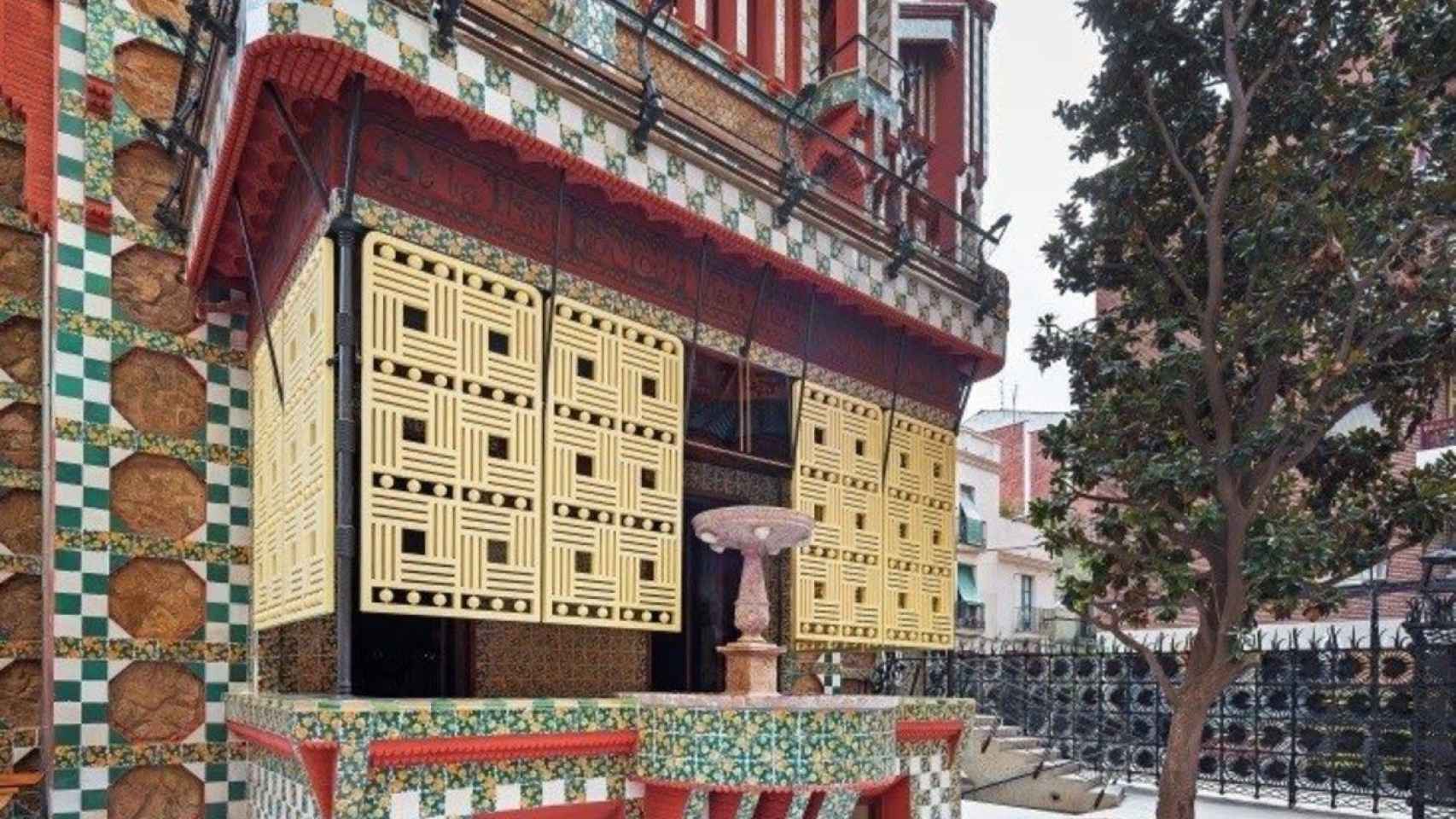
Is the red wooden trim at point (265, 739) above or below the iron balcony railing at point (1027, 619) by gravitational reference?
above

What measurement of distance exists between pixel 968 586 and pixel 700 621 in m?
23.4

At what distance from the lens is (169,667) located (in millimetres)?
7090

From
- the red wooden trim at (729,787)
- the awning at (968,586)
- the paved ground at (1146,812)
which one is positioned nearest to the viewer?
the red wooden trim at (729,787)

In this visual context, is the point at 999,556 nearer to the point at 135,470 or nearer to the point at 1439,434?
the point at 1439,434

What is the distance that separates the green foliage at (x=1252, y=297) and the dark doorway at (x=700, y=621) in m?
2.77

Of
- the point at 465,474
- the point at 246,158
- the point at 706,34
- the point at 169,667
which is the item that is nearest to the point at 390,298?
the point at 465,474

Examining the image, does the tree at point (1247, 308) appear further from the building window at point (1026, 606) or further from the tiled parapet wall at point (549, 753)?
the building window at point (1026, 606)

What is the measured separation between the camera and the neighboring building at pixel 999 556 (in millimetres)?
30516

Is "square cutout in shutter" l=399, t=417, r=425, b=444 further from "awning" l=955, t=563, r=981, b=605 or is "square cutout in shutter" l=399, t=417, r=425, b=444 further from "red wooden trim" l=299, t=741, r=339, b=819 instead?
"awning" l=955, t=563, r=981, b=605

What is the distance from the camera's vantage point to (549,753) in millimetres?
5371

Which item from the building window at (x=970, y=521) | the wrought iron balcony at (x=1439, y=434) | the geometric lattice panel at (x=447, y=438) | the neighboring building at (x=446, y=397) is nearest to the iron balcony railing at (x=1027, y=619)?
the building window at (x=970, y=521)

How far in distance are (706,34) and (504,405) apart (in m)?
4.18

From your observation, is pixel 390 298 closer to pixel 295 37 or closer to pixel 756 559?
pixel 295 37

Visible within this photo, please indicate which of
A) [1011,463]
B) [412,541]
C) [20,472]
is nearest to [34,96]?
[20,472]
